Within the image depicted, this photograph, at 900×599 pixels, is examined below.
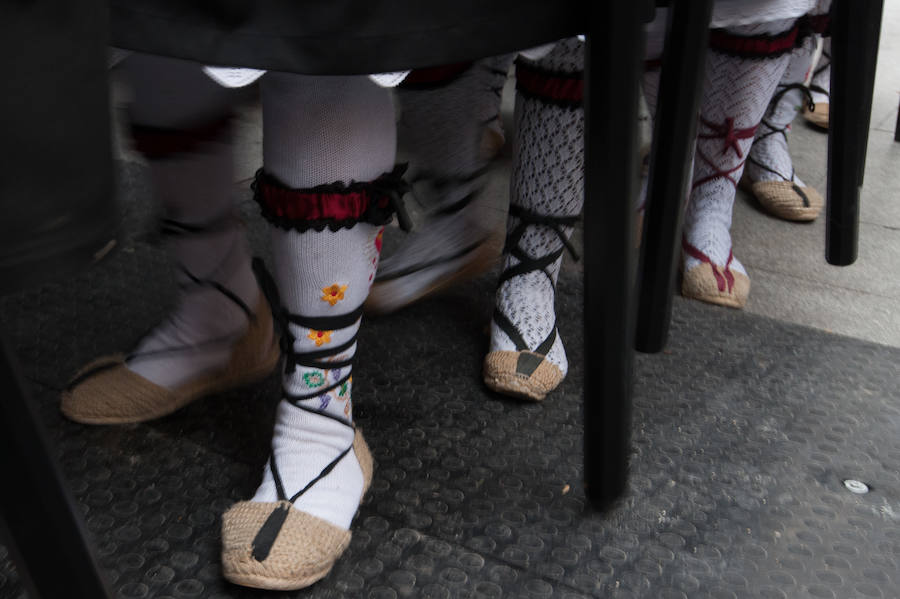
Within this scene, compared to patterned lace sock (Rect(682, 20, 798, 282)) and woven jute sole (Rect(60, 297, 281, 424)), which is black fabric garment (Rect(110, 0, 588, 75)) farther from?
patterned lace sock (Rect(682, 20, 798, 282))

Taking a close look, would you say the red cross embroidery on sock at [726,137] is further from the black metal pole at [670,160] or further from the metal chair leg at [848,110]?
the black metal pole at [670,160]

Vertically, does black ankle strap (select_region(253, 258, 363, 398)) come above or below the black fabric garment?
below

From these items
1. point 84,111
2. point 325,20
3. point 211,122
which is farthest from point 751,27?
point 84,111

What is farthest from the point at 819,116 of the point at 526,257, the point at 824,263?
the point at 526,257

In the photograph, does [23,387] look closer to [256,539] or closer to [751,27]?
[256,539]

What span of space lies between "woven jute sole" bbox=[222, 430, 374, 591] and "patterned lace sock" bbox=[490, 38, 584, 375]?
1.30 feet

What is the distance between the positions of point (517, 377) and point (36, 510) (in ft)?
2.59

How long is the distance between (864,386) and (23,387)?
3.60 feet

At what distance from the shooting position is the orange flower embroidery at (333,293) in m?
0.84

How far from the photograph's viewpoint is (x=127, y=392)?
1040 millimetres

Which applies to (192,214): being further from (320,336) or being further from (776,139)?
(776,139)

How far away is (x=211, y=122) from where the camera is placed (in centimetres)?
96

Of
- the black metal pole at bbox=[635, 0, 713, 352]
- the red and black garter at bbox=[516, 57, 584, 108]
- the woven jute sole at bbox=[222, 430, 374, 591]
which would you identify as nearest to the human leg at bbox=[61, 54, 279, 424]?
the woven jute sole at bbox=[222, 430, 374, 591]

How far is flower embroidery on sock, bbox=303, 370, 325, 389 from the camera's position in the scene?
2.89ft
